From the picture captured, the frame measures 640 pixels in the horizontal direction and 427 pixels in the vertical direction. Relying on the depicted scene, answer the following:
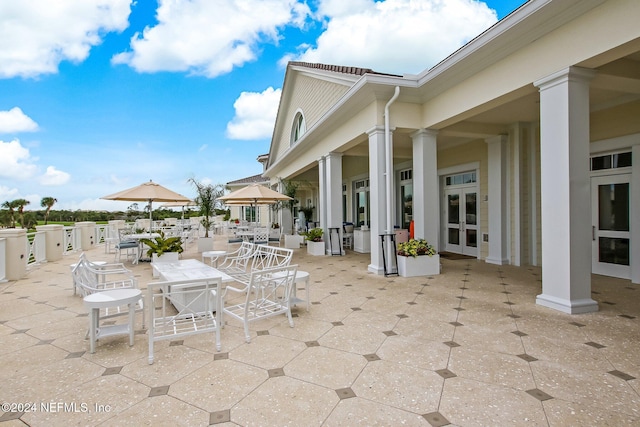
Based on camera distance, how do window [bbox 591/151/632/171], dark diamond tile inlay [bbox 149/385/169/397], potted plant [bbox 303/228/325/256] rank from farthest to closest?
potted plant [bbox 303/228/325/256] → window [bbox 591/151/632/171] → dark diamond tile inlay [bbox 149/385/169/397]

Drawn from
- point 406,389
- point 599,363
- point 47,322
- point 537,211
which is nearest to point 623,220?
point 537,211

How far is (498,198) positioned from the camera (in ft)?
26.8

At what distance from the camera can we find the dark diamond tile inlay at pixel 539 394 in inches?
94.4

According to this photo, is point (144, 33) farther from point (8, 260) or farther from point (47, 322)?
point (47, 322)

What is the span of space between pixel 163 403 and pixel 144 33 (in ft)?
36.2

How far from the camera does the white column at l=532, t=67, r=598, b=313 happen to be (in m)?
4.21

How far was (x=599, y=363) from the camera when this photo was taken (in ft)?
9.59

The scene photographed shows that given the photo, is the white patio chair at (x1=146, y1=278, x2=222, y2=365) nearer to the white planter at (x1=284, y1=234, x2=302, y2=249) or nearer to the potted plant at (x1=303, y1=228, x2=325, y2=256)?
the potted plant at (x1=303, y1=228, x2=325, y2=256)

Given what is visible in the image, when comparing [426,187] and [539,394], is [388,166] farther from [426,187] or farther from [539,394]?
[539,394]

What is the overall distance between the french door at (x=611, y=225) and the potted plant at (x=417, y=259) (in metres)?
3.20

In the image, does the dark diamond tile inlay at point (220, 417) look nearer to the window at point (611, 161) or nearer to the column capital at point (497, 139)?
the window at point (611, 161)

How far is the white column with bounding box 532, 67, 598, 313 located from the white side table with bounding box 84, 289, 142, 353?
5.21 meters

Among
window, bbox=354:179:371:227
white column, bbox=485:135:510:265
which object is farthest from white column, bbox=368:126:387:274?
window, bbox=354:179:371:227

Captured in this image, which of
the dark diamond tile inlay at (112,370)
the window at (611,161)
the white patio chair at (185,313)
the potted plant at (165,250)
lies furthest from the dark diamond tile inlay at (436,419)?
the potted plant at (165,250)
